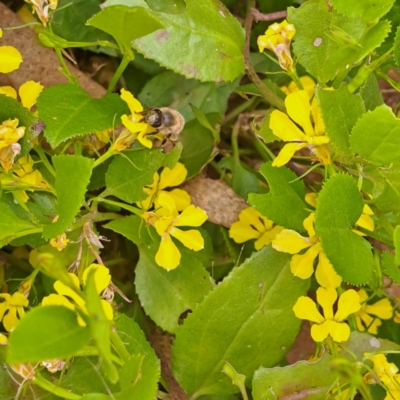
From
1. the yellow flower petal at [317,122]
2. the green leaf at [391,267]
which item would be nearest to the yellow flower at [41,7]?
the yellow flower petal at [317,122]

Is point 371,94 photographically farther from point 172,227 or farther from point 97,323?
point 97,323

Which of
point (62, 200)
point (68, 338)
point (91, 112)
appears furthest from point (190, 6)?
point (68, 338)

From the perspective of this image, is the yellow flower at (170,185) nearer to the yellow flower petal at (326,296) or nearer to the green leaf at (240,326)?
the green leaf at (240,326)

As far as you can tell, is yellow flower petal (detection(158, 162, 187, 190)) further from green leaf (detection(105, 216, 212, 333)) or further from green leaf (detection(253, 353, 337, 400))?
green leaf (detection(253, 353, 337, 400))

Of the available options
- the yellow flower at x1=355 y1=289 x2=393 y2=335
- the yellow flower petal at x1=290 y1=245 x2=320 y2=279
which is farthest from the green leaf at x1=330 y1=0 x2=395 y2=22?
the yellow flower at x1=355 y1=289 x2=393 y2=335

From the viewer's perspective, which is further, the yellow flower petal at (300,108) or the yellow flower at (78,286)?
the yellow flower petal at (300,108)

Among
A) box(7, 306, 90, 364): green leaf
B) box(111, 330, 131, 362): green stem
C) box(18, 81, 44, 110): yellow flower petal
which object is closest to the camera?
box(7, 306, 90, 364): green leaf

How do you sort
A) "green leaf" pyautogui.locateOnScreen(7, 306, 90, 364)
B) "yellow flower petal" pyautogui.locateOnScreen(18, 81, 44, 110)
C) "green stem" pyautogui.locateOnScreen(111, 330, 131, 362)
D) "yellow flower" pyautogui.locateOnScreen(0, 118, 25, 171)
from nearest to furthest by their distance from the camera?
"green leaf" pyautogui.locateOnScreen(7, 306, 90, 364), "green stem" pyautogui.locateOnScreen(111, 330, 131, 362), "yellow flower" pyautogui.locateOnScreen(0, 118, 25, 171), "yellow flower petal" pyautogui.locateOnScreen(18, 81, 44, 110)
